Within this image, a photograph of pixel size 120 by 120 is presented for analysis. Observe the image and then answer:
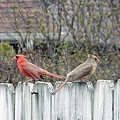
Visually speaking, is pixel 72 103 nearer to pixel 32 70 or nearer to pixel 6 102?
pixel 6 102

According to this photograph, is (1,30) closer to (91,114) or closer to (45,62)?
(45,62)

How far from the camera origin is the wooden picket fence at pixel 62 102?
4445mm

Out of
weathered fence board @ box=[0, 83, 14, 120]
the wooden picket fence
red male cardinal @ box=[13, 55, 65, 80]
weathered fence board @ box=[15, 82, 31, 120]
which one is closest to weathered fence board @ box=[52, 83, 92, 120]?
the wooden picket fence

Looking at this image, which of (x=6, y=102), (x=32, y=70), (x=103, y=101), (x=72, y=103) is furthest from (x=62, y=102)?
(x=32, y=70)

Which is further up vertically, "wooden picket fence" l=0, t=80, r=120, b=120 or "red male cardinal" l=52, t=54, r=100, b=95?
"red male cardinal" l=52, t=54, r=100, b=95

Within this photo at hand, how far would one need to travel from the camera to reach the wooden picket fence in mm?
4445

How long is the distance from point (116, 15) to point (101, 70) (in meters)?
2.84

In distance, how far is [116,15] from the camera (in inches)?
452

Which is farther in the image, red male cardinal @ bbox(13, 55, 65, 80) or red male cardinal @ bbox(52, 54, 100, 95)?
red male cardinal @ bbox(13, 55, 65, 80)

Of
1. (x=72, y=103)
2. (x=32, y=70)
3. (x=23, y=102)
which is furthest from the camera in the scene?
(x=32, y=70)

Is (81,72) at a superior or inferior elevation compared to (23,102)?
superior

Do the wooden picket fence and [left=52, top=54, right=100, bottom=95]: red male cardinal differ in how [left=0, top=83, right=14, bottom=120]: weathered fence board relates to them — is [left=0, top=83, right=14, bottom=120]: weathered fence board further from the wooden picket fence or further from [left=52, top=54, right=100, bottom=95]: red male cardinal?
[left=52, top=54, right=100, bottom=95]: red male cardinal

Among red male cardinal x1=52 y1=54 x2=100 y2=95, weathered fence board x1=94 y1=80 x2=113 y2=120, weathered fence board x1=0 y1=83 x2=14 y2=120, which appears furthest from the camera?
weathered fence board x1=0 y1=83 x2=14 y2=120

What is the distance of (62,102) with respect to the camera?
15.1ft
